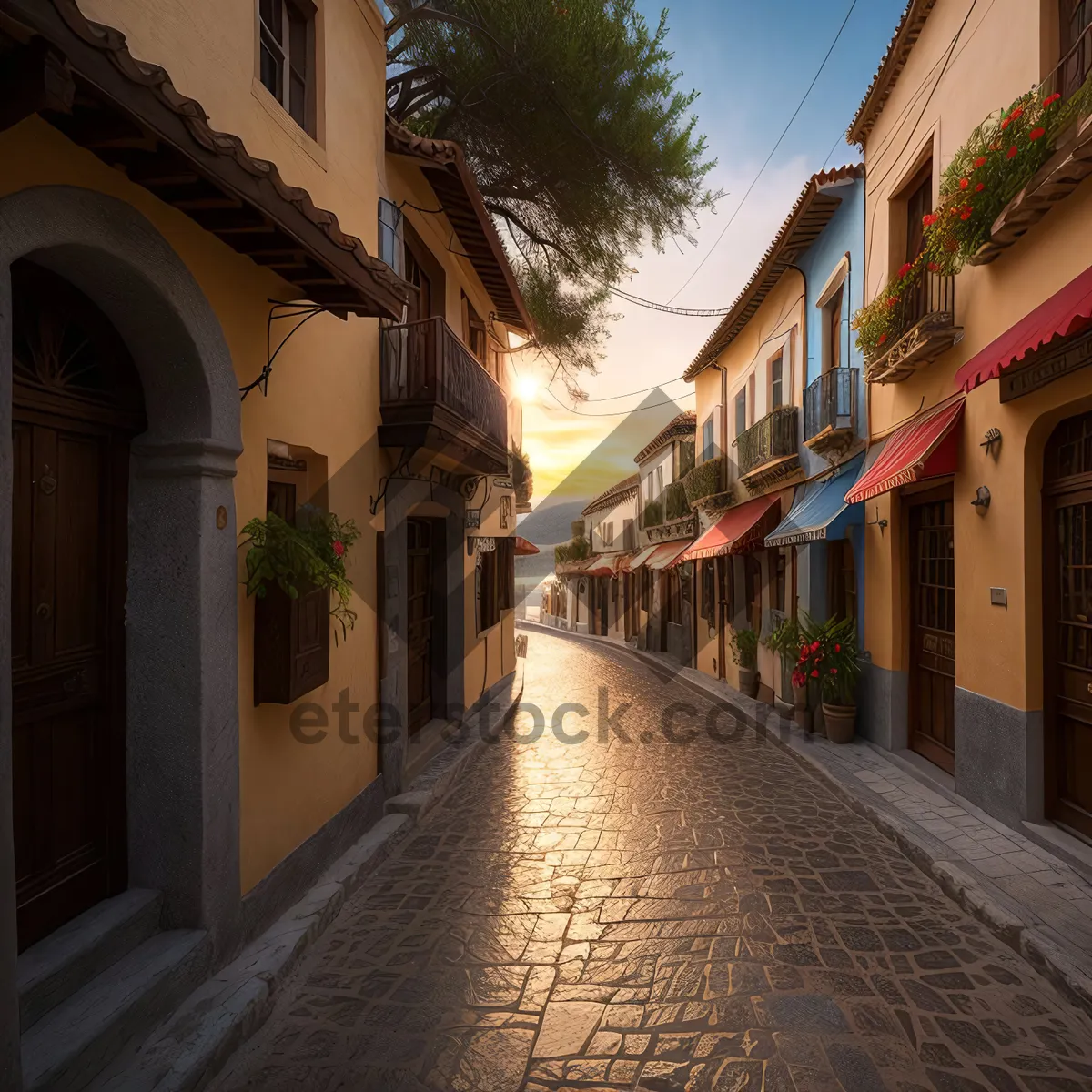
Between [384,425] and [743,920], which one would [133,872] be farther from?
[384,425]

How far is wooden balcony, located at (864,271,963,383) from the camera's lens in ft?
21.5

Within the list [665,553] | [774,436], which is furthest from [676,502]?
[774,436]

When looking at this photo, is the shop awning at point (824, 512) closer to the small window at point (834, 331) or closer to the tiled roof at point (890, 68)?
the small window at point (834, 331)

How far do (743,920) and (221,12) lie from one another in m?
6.05

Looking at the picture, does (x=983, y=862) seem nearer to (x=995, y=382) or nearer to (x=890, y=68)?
(x=995, y=382)

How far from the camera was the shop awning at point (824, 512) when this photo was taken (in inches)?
339

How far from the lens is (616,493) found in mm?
30375

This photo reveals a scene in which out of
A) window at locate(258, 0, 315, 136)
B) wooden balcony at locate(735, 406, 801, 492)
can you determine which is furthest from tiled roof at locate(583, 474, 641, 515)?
window at locate(258, 0, 315, 136)

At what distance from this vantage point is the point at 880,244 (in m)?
8.38

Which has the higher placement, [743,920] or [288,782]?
[288,782]

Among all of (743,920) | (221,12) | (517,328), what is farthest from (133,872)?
(517,328)

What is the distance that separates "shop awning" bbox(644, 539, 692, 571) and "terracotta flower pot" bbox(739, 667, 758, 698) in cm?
505

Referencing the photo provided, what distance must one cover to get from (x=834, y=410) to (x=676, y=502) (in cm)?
992

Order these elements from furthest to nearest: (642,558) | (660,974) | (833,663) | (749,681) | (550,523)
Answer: (550,523), (642,558), (749,681), (833,663), (660,974)
